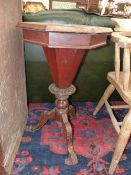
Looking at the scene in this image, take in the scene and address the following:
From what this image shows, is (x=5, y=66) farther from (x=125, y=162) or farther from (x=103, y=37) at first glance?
(x=125, y=162)

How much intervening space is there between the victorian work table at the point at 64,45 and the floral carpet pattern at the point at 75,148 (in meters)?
0.09

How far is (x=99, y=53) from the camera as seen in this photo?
5.77ft

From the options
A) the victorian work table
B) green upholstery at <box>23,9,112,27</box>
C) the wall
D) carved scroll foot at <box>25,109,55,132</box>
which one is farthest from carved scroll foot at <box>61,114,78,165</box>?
green upholstery at <box>23,9,112,27</box>

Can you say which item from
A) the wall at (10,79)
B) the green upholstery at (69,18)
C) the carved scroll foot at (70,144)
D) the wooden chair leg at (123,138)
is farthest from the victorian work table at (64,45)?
the green upholstery at (69,18)

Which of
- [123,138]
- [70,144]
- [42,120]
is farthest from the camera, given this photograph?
[42,120]

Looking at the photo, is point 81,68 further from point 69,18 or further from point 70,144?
point 70,144

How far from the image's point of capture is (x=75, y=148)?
151 centimetres

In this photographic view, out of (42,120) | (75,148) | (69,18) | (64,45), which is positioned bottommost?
(75,148)

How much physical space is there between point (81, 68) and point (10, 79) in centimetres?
81

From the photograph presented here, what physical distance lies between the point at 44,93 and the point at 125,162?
0.98m

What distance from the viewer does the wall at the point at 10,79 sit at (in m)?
1.09

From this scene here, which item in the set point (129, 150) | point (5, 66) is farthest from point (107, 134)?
point (5, 66)

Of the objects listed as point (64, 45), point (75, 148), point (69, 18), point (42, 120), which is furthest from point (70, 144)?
point (69, 18)

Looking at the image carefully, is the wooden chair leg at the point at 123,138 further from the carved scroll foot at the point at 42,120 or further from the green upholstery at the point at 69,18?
the green upholstery at the point at 69,18
